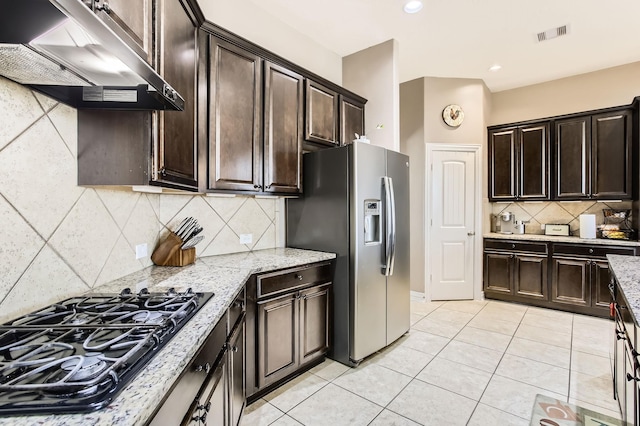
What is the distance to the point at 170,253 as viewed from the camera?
207 centimetres

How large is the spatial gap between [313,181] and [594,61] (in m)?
4.07

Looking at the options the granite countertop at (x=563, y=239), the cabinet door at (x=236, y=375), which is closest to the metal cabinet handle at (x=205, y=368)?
the cabinet door at (x=236, y=375)

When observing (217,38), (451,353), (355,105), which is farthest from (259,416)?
(355,105)

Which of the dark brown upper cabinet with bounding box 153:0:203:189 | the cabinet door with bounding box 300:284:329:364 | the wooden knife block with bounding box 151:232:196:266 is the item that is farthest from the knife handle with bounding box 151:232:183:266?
the cabinet door with bounding box 300:284:329:364

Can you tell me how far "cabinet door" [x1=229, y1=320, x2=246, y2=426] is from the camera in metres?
1.50

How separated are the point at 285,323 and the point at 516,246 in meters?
3.56

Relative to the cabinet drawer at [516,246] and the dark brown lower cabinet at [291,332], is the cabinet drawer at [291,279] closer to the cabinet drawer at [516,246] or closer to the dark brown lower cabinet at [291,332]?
the dark brown lower cabinet at [291,332]

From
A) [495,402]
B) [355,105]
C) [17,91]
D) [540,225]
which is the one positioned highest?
[355,105]

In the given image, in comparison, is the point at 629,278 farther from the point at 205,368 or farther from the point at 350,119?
the point at 350,119

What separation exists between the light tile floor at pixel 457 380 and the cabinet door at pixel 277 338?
0.18 metres

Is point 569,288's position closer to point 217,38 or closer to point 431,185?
point 431,185

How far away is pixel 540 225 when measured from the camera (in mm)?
4504

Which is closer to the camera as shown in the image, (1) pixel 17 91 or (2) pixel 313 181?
(1) pixel 17 91

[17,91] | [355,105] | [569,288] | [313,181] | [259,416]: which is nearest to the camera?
[17,91]
